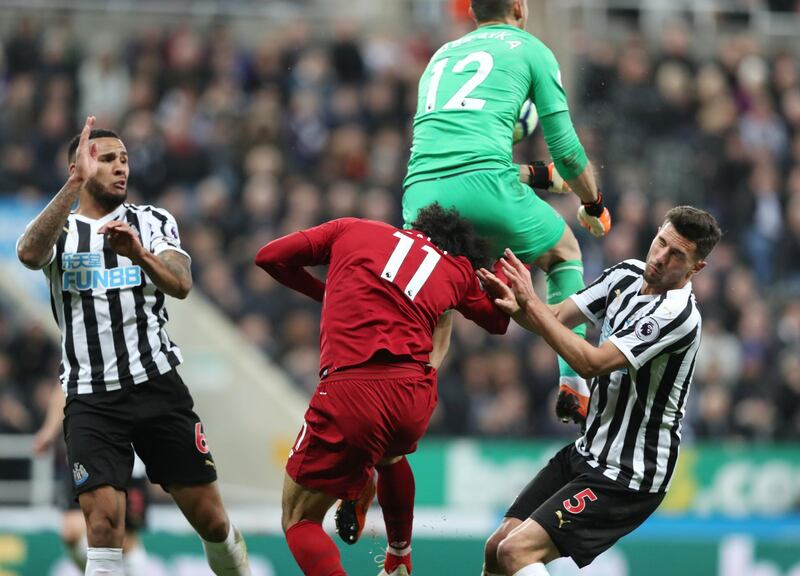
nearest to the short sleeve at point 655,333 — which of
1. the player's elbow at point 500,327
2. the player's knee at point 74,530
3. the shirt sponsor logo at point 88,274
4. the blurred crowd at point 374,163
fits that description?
the player's elbow at point 500,327

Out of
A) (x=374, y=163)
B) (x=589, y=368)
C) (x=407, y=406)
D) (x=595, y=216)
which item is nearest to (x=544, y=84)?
(x=595, y=216)

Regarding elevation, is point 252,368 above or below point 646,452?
below

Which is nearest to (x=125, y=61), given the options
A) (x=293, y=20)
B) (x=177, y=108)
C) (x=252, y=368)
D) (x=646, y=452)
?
(x=177, y=108)

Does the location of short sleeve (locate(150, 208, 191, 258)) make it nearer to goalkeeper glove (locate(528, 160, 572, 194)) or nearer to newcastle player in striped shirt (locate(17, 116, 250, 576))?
newcastle player in striped shirt (locate(17, 116, 250, 576))

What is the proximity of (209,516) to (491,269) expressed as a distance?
1.95 metres

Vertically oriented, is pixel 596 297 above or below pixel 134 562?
above

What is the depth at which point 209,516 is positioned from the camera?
7.51 metres

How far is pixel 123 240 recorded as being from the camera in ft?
21.5

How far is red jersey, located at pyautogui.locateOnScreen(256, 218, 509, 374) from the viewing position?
674 centimetres

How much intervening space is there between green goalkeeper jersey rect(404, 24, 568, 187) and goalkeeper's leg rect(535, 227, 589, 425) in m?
0.65

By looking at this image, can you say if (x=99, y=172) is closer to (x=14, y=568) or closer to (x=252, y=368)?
(x=14, y=568)

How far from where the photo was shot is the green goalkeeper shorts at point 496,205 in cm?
727

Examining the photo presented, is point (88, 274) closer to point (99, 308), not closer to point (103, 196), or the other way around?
point (99, 308)

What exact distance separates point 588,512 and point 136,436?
229 cm
